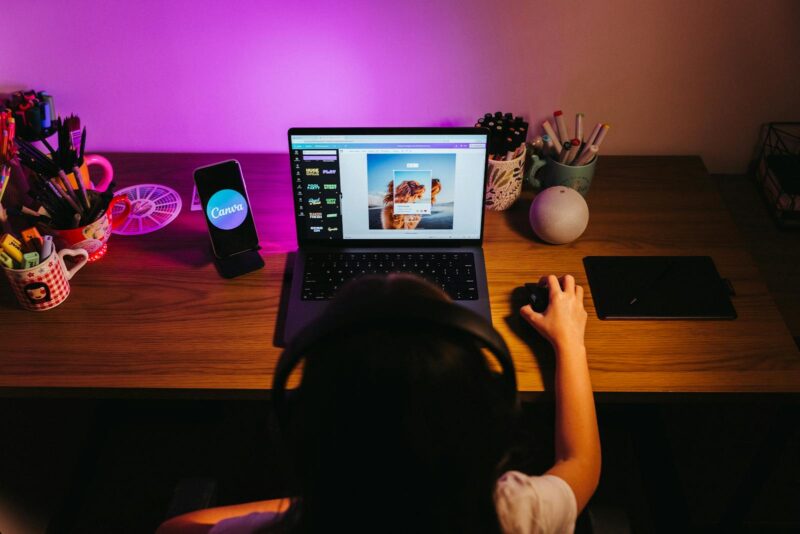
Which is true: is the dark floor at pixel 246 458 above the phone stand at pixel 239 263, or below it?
below

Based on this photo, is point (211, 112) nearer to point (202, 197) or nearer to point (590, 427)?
point (202, 197)

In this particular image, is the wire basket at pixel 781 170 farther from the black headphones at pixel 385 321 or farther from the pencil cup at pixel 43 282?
the pencil cup at pixel 43 282

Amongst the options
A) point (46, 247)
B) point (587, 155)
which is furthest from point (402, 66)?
point (46, 247)

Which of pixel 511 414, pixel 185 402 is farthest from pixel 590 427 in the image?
pixel 185 402

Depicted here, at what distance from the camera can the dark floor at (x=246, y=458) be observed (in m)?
1.50

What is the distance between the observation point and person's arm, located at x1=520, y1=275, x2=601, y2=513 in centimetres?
95

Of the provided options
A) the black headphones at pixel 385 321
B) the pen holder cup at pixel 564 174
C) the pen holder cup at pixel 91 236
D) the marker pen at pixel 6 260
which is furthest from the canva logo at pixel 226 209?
the black headphones at pixel 385 321

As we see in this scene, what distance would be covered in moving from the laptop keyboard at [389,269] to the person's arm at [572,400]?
0.47 feet

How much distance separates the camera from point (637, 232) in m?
1.31

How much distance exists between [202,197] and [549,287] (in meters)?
0.63

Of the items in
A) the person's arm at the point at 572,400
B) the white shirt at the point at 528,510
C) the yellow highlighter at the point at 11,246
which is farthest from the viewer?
the yellow highlighter at the point at 11,246

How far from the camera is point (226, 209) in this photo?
120cm

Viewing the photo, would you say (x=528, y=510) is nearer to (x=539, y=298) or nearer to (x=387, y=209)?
(x=539, y=298)

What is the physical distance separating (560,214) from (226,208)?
0.62m
